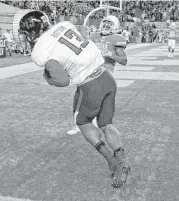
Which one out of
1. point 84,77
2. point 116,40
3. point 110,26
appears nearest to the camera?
point 84,77

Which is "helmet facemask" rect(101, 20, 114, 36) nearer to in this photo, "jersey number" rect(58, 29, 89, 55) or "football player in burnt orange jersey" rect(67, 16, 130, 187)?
"football player in burnt orange jersey" rect(67, 16, 130, 187)

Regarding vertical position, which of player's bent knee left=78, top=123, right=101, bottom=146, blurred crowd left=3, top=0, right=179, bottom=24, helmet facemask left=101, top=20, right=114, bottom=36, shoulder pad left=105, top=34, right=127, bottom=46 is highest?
blurred crowd left=3, top=0, right=179, bottom=24

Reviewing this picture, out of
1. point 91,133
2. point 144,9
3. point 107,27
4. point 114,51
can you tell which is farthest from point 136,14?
point 91,133

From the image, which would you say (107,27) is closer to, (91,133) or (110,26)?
(110,26)

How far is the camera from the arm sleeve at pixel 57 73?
8.80 feet

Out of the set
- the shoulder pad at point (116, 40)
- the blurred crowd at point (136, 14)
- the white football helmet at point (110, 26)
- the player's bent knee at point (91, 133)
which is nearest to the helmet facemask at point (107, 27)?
the white football helmet at point (110, 26)

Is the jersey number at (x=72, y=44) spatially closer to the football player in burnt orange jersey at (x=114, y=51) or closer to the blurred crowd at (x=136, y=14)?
the football player in burnt orange jersey at (x=114, y=51)

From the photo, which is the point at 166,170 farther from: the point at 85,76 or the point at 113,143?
the point at 85,76

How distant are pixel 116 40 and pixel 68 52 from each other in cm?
116

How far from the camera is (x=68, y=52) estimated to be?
2.76 m

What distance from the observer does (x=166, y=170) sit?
10.6ft

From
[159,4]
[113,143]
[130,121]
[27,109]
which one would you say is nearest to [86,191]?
[113,143]

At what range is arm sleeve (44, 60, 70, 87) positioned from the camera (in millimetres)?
2684

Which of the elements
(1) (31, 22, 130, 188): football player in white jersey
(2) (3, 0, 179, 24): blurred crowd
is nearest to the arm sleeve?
(1) (31, 22, 130, 188): football player in white jersey
